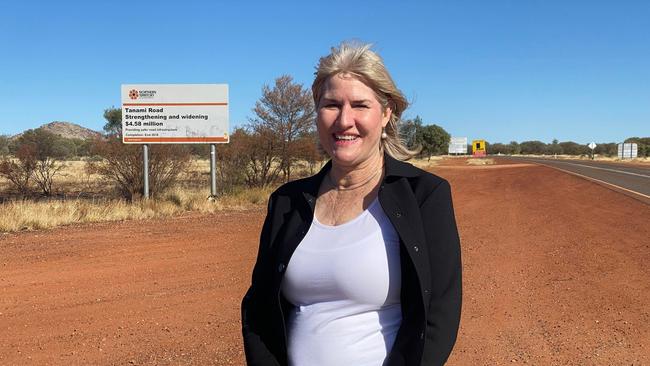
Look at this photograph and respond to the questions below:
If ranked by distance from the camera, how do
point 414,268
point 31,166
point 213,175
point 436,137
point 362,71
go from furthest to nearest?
point 436,137, point 31,166, point 213,175, point 362,71, point 414,268

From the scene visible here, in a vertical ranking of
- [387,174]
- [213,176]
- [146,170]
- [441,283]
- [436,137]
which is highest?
[436,137]

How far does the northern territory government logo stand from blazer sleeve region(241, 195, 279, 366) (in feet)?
51.4

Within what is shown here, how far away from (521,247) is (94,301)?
6679 mm

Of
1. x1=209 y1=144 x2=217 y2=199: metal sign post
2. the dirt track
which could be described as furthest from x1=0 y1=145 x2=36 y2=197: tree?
the dirt track

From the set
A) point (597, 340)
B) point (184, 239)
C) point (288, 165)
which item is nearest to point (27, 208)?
point (184, 239)

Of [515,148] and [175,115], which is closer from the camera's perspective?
[175,115]

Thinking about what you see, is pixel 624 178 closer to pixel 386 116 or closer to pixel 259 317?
pixel 386 116

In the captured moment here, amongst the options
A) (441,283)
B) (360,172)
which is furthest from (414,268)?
(360,172)

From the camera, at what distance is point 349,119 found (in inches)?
77.5

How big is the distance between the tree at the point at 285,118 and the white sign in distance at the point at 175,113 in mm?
3203

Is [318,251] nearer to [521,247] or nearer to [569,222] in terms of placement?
[521,247]

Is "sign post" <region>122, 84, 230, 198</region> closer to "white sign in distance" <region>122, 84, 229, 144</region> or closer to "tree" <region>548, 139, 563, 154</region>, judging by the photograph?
"white sign in distance" <region>122, 84, 229, 144</region>

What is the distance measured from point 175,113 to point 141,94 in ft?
3.88

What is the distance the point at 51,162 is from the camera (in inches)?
782
